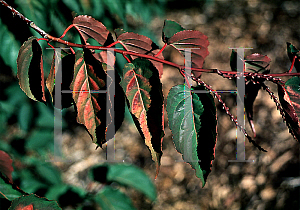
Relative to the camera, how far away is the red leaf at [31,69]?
303 mm

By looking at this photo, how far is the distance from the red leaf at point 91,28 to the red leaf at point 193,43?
99 mm

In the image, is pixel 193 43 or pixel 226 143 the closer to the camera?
pixel 193 43

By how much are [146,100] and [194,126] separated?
0.07 m

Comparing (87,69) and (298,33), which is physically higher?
(298,33)

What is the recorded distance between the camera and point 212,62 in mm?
1036

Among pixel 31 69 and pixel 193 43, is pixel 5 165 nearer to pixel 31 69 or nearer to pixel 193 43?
pixel 31 69

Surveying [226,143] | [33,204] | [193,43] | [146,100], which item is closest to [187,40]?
[193,43]

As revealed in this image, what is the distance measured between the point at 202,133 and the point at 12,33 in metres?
0.47

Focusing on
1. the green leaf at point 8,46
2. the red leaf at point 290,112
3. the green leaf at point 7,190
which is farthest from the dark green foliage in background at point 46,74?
the red leaf at point 290,112

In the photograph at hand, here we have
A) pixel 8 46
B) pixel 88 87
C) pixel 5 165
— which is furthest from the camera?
pixel 8 46

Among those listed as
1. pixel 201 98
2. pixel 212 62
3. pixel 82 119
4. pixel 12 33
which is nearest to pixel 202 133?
pixel 201 98

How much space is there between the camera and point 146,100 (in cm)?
29

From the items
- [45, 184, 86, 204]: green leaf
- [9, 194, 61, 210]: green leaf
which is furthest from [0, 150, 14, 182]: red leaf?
[45, 184, 86, 204]: green leaf

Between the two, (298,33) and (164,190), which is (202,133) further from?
(298,33)
